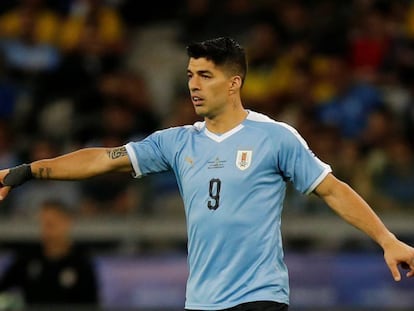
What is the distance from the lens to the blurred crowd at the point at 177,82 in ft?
36.9

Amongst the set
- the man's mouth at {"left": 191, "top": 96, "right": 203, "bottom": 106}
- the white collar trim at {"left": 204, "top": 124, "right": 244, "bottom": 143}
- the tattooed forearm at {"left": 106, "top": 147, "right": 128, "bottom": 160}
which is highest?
the man's mouth at {"left": 191, "top": 96, "right": 203, "bottom": 106}

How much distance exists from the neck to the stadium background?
421 centimetres

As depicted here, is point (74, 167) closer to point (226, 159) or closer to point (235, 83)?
A: point (226, 159)

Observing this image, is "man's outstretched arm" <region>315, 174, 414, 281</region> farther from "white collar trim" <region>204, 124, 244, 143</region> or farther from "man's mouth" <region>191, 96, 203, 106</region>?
"man's mouth" <region>191, 96, 203, 106</region>

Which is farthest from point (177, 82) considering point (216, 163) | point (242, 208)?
point (242, 208)

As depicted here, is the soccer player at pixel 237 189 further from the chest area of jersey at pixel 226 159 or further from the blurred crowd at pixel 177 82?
the blurred crowd at pixel 177 82

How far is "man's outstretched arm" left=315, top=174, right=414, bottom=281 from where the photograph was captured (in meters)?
6.16

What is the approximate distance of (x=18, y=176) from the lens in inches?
268

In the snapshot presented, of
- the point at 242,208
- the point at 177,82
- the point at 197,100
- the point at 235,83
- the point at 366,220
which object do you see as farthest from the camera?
the point at 177,82

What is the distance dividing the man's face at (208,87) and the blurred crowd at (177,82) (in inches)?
170

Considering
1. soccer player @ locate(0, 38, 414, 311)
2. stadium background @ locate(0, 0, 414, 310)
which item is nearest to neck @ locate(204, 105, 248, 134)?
soccer player @ locate(0, 38, 414, 311)

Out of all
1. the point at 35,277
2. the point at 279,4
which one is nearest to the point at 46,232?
the point at 35,277

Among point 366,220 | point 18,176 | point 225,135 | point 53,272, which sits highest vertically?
point 225,135

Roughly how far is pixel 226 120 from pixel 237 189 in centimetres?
41
